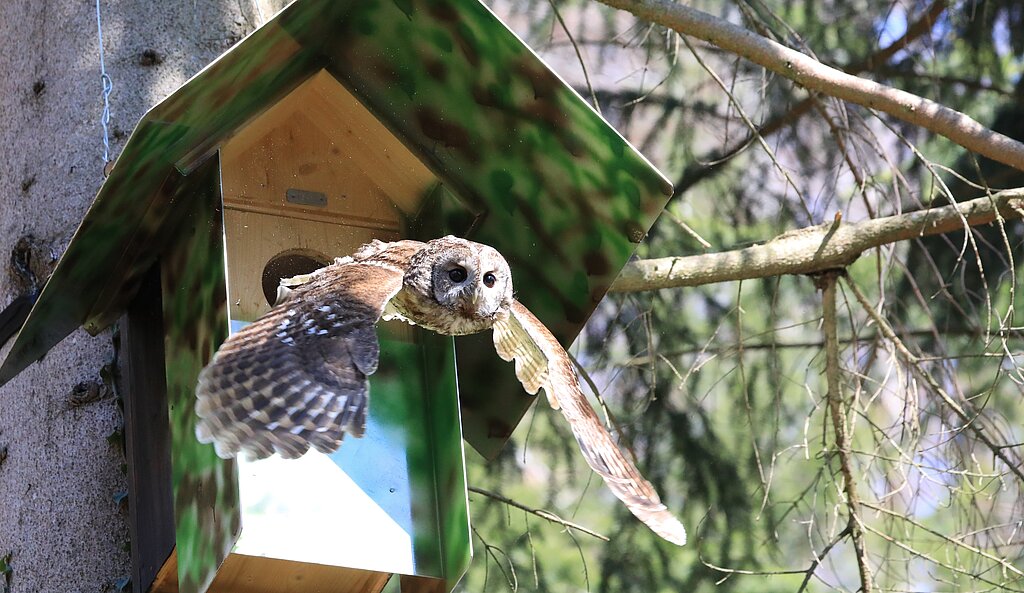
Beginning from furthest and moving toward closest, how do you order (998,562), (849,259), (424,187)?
(849,259), (998,562), (424,187)

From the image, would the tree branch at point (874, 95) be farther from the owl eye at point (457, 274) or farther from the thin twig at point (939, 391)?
the owl eye at point (457, 274)

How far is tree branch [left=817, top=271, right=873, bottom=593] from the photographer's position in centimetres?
354

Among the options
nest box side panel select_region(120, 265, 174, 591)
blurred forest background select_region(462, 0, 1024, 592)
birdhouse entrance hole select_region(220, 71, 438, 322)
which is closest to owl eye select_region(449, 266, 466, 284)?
birdhouse entrance hole select_region(220, 71, 438, 322)

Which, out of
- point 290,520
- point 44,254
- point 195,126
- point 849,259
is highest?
point 849,259

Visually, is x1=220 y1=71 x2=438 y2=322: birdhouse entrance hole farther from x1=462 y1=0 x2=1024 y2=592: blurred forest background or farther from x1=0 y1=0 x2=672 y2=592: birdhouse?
x1=462 y1=0 x2=1024 y2=592: blurred forest background

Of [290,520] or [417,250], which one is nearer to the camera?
[290,520]

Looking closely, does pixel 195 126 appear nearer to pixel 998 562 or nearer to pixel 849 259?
pixel 849 259

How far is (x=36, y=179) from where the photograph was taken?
3412 millimetres

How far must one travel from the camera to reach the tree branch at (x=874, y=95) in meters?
3.27

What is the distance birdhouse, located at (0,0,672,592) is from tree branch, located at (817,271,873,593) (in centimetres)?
84

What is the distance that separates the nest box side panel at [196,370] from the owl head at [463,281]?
1.39ft

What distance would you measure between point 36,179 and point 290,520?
1.25 m

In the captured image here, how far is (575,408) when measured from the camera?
9.12 ft

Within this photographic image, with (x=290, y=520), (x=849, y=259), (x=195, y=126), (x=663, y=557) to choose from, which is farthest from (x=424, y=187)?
(x=663, y=557)
